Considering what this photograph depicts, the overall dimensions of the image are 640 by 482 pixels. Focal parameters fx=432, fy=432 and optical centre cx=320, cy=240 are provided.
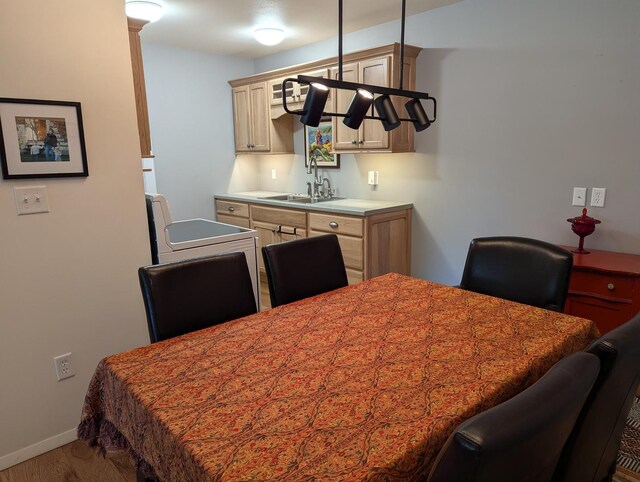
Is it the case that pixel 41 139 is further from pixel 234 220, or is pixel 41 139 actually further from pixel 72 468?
pixel 234 220

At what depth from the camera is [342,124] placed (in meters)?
3.67

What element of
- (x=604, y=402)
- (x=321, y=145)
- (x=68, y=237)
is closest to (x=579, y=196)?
(x=604, y=402)

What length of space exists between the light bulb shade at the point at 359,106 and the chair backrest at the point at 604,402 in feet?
3.57

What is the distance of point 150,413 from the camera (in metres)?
1.10

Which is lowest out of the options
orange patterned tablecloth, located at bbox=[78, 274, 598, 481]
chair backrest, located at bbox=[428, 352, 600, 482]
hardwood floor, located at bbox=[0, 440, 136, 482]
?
hardwood floor, located at bbox=[0, 440, 136, 482]

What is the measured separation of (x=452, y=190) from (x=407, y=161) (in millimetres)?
485

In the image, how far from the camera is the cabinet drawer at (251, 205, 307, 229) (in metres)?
3.87

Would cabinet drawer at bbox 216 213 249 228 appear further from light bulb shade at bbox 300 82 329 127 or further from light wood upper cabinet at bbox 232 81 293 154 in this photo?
light bulb shade at bbox 300 82 329 127

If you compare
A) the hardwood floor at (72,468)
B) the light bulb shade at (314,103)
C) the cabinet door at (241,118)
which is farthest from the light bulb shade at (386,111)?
the cabinet door at (241,118)

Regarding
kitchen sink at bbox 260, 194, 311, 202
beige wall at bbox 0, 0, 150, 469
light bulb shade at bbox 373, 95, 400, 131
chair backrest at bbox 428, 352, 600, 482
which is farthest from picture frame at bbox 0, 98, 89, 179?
kitchen sink at bbox 260, 194, 311, 202

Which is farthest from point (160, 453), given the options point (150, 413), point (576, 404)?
point (576, 404)

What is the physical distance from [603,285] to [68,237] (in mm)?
2752

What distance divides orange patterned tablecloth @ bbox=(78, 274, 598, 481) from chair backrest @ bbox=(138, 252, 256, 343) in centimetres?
12

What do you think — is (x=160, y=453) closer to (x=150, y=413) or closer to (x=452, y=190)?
(x=150, y=413)
